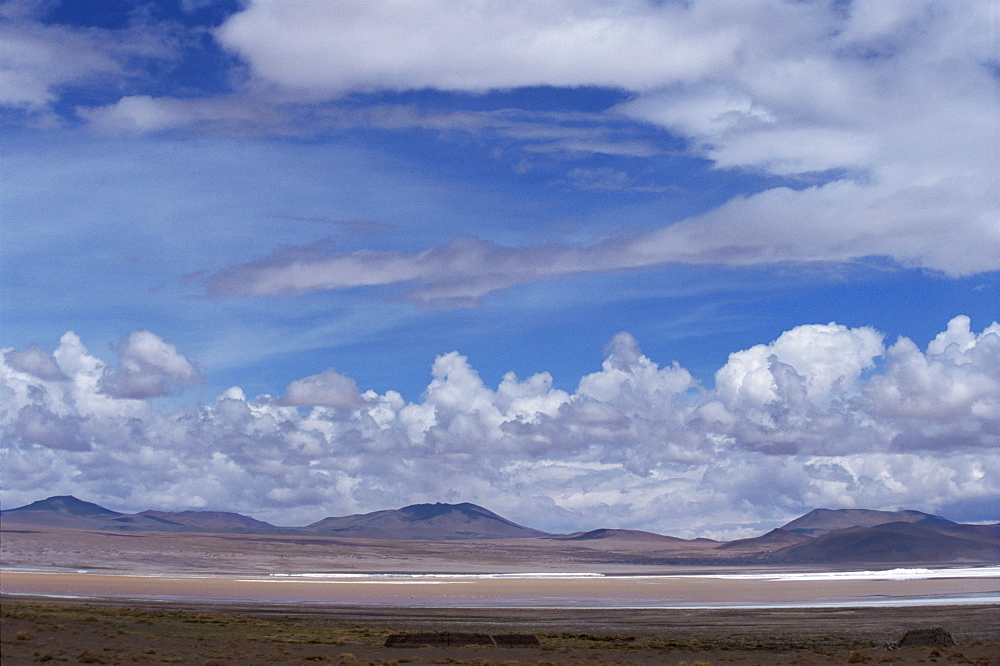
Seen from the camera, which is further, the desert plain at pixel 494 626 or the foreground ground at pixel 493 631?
the desert plain at pixel 494 626

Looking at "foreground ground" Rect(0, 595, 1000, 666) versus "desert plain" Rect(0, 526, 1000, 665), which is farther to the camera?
"desert plain" Rect(0, 526, 1000, 665)

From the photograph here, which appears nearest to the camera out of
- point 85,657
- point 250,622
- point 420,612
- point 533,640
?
point 85,657

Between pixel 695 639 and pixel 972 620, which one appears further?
pixel 972 620

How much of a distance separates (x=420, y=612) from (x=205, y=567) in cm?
11955

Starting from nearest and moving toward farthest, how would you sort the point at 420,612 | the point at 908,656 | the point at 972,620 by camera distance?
the point at 908,656 < the point at 972,620 < the point at 420,612

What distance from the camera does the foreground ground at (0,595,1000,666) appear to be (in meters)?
35.7

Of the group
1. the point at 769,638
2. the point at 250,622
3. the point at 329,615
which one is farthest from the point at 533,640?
the point at 329,615

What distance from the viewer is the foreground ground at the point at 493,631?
3566 cm

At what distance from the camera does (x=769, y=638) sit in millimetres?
49312

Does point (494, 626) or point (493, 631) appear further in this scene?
point (494, 626)

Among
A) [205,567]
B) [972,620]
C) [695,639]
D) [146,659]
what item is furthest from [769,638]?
[205,567]

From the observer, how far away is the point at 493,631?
52.7 m

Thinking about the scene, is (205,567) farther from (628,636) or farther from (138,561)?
(628,636)

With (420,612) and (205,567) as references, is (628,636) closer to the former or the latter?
(420,612)
